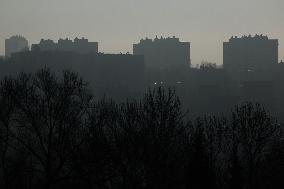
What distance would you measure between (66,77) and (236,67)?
150m

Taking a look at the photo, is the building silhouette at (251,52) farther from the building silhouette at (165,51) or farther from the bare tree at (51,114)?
the bare tree at (51,114)

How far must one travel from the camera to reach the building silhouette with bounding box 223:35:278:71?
6742 inches

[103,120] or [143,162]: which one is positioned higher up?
[103,120]

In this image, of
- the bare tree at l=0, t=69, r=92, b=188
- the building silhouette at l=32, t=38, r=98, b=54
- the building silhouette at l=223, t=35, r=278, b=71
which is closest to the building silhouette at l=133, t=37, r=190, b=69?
the building silhouette at l=223, t=35, r=278, b=71

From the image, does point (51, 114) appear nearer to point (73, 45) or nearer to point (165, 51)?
point (73, 45)

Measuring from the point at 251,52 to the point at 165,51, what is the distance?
32360 millimetres

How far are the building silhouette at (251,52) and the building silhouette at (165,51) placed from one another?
672 inches

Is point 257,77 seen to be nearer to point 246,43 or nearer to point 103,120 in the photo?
point 246,43

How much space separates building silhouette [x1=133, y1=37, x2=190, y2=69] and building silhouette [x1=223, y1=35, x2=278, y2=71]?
17063mm

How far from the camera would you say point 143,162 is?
2472 cm

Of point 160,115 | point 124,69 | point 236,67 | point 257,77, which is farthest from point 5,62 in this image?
point 160,115

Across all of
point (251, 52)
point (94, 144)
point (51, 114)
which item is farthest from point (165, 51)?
point (94, 144)

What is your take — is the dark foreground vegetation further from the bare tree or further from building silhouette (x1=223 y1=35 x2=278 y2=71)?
building silhouette (x1=223 y1=35 x2=278 y2=71)

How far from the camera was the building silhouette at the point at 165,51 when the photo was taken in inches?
7288
